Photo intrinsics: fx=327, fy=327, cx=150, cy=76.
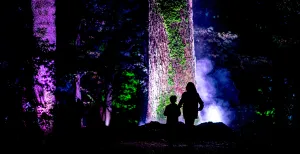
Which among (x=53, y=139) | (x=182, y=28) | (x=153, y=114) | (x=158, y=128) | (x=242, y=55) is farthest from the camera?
(x=242, y=55)

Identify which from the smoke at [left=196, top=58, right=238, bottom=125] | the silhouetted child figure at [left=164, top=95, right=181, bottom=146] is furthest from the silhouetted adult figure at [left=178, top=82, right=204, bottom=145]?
the smoke at [left=196, top=58, right=238, bottom=125]

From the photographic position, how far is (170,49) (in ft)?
47.6

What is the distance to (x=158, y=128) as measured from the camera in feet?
33.7

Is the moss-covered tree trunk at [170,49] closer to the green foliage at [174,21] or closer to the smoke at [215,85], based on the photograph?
the green foliage at [174,21]

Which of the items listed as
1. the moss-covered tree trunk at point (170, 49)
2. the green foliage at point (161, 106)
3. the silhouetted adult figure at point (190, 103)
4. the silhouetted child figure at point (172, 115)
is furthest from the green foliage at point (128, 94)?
the silhouetted adult figure at point (190, 103)

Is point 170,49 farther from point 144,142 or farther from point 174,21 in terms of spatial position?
point 144,142

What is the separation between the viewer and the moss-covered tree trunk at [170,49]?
45.3ft

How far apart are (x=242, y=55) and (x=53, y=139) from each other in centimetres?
1698

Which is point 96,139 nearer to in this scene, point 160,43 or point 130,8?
point 160,43


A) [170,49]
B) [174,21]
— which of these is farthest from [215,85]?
[174,21]

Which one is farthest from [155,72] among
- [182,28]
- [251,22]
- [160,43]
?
[251,22]

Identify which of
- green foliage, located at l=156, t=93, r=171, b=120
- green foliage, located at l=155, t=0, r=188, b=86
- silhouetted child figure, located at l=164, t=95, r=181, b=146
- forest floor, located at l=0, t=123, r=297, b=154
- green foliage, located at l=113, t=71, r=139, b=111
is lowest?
forest floor, located at l=0, t=123, r=297, b=154

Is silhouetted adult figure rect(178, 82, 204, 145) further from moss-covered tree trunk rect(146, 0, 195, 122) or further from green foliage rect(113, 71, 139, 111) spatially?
green foliage rect(113, 71, 139, 111)

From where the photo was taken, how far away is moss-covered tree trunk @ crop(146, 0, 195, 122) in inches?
544
